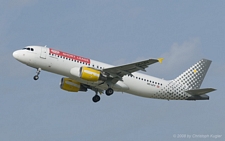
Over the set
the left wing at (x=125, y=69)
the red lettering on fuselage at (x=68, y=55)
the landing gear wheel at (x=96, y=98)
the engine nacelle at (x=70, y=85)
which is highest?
the red lettering on fuselage at (x=68, y=55)

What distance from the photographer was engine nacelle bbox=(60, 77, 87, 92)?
57322 mm

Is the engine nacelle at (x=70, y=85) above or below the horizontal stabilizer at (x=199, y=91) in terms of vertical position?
above

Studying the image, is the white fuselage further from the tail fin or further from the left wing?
the tail fin

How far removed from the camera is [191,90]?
185ft

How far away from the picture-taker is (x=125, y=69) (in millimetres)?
52344

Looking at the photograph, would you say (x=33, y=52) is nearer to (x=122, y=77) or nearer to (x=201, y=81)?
(x=122, y=77)

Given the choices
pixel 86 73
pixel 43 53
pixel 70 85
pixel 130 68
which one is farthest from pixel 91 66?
pixel 70 85

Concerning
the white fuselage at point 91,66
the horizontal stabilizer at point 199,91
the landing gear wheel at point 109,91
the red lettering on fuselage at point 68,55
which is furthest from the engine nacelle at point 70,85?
the horizontal stabilizer at point 199,91

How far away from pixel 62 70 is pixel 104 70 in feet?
14.6

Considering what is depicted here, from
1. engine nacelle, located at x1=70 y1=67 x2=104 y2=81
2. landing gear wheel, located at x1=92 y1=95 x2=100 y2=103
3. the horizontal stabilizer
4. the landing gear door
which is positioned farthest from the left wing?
the horizontal stabilizer

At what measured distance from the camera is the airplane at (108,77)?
169 ft

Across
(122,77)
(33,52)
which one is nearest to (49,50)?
(33,52)

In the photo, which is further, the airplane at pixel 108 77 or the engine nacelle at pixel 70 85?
the engine nacelle at pixel 70 85

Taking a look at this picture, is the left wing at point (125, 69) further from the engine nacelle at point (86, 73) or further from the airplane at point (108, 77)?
the engine nacelle at point (86, 73)
